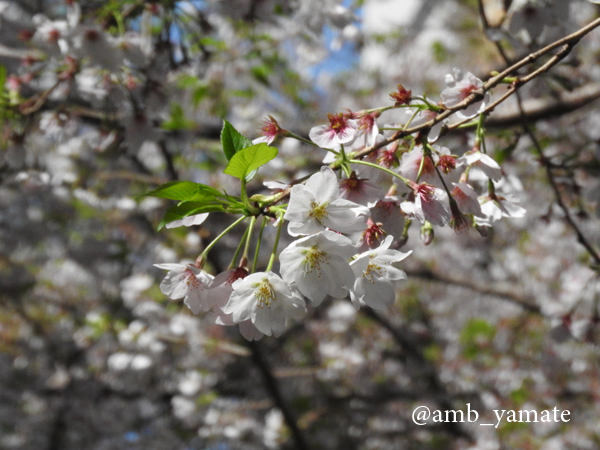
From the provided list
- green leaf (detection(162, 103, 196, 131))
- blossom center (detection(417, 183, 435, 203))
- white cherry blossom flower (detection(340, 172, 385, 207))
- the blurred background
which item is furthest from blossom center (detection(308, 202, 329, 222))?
green leaf (detection(162, 103, 196, 131))

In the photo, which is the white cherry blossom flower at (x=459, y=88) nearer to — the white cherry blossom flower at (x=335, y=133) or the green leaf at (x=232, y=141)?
the white cherry blossom flower at (x=335, y=133)

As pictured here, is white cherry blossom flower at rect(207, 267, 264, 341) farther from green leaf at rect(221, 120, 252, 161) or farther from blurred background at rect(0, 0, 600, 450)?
blurred background at rect(0, 0, 600, 450)

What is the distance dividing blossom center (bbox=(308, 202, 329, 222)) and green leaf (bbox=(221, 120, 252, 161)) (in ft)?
0.57

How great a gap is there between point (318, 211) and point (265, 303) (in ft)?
0.74

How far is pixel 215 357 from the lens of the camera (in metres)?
5.11

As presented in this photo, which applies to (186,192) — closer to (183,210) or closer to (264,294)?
(183,210)

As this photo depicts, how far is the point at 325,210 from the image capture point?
87 centimetres

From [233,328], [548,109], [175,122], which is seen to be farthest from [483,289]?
[175,122]

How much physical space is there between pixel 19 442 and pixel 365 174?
634cm

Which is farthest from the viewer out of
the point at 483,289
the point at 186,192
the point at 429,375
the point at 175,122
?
the point at 429,375

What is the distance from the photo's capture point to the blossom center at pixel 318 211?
0.86m

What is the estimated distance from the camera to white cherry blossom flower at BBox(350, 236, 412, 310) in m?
0.97

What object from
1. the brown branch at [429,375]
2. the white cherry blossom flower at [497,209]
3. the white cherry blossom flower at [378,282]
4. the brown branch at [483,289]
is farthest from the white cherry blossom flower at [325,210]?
the brown branch at [429,375]

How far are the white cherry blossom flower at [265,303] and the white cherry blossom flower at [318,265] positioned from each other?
0.11 ft
